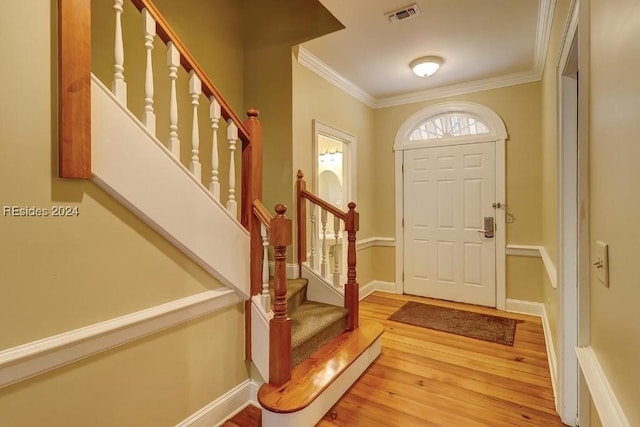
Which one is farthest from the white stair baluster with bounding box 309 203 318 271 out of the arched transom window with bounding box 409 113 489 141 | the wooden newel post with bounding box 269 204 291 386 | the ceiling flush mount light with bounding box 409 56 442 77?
the arched transom window with bounding box 409 113 489 141

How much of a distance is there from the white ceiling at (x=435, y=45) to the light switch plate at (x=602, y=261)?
7.17 feet

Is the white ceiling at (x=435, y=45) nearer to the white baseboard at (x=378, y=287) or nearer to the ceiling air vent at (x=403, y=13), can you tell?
the ceiling air vent at (x=403, y=13)

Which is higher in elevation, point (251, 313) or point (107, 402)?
point (251, 313)

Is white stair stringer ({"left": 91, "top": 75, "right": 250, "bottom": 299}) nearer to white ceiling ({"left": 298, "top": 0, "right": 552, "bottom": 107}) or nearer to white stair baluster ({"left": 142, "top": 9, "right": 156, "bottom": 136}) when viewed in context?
white stair baluster ({"left": 142, "top": 9, "right": 156, "bottom": 136})

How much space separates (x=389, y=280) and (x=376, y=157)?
5.69 feet

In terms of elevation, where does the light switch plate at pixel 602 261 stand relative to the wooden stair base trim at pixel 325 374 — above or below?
above

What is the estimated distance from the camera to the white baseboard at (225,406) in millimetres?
1737

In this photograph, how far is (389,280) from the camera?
4.42 metres

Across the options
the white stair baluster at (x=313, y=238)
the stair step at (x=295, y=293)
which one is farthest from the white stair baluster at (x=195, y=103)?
the white stair baluster at (x=313, y=238)

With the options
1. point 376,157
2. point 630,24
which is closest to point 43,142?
point 630,24

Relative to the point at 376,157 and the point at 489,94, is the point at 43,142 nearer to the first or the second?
the point at 376,157

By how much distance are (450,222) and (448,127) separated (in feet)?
3.96

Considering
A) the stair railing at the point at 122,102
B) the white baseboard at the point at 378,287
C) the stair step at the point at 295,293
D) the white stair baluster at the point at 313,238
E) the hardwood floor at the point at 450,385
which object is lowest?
the hardwood floor at the point at 450,385

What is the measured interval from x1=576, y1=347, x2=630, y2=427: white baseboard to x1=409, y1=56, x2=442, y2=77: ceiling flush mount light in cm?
290
